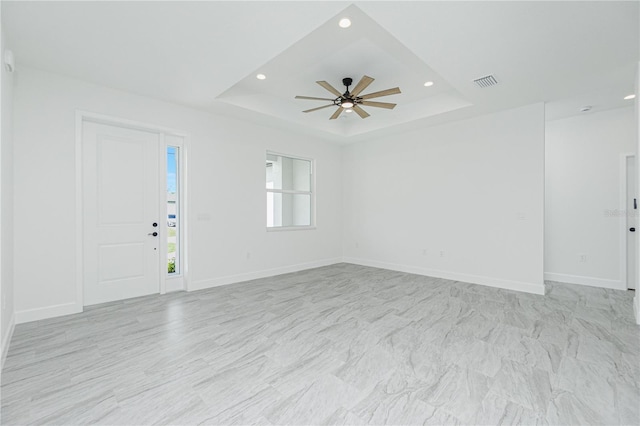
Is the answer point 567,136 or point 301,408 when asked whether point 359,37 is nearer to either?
point 301,408

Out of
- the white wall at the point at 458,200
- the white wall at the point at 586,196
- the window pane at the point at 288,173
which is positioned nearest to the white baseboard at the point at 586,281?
the white wall at the point at 586,196

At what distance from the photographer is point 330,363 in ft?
7.77

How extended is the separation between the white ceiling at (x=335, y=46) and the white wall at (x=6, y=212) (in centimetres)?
56

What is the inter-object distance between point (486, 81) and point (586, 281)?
3767 millimetres

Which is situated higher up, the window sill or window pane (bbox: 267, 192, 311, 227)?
window pane (bbox: 267, 192, 311, 227)

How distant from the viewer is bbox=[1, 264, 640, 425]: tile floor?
5.91 feet

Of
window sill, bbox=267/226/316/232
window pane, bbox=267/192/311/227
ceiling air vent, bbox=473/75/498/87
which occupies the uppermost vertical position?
ceiling air vent, bbox=473/75/498/87

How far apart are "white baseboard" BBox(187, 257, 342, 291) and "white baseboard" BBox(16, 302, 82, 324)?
136 centimetres

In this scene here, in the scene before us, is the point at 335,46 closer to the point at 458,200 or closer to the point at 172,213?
the point at 172,213

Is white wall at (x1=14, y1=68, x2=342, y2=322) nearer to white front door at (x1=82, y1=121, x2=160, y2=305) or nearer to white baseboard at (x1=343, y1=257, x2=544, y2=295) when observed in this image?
white front door at (x1=82, y1=121, x2=160, y2=305)

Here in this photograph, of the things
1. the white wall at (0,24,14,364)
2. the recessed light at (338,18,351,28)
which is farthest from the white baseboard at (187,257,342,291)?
the recessed light at (338,18,351,28)

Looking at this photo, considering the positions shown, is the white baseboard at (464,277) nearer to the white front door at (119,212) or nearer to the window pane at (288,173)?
the window pane at (288,173)

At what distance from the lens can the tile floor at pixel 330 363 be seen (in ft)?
5.91

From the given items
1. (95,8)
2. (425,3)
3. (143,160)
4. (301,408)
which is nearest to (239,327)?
(301,408)
